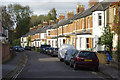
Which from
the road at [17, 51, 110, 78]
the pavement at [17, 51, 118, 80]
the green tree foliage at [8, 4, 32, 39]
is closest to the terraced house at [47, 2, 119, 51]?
the road at [17, 51, 110, 78]

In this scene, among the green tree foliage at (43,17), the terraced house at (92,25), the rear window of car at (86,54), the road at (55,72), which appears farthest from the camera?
the green tree foliage at (43,17)

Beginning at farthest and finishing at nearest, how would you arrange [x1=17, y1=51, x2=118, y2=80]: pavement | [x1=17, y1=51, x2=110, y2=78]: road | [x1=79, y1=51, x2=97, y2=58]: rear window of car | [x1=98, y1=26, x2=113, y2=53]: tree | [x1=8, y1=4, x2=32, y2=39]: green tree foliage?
[x1=8, y1=4, x2=32, y2=39]: green tree foliage, [x1=98, y1=26, x2=113, y2=53]: tree, [x1=79, y1=51, x2=97, y2=58]: rear window of car, [x1=17, y1=51, x2=110, y2=78]: road, [x1=17, y1=51, x2=118, y2=80]: pavement

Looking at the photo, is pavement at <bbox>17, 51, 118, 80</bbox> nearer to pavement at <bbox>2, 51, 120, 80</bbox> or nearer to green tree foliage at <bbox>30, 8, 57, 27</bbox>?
pavement at <bbox>2, 51, 120, 80</bbox>

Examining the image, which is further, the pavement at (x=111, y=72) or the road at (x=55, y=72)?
the road at (x=55, y=72)

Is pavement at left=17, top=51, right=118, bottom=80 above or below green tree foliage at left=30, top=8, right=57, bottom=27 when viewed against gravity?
below

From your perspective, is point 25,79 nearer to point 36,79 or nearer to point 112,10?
point 36,79

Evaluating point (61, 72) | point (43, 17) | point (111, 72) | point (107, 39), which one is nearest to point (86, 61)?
point (111, 72)

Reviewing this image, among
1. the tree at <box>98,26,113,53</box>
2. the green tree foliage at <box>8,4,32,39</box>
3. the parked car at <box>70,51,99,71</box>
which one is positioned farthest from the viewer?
the green tree foliage at <box>8,4,32,39</box>

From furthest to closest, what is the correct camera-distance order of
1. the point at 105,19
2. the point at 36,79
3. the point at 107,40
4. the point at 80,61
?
the point at 105,19 → the point at 107,40 → the point at 80,61 → the point at 36,79

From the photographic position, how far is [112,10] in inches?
1054

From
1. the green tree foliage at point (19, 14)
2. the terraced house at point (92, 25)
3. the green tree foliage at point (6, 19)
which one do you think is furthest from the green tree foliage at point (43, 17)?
the terraced house at point (92, 25)

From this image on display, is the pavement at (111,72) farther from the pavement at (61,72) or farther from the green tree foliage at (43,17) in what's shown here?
the green tree foliage at (43,17)

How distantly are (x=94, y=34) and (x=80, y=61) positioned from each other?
14907mm

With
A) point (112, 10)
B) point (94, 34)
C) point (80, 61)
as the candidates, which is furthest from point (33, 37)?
point (80, 61)
